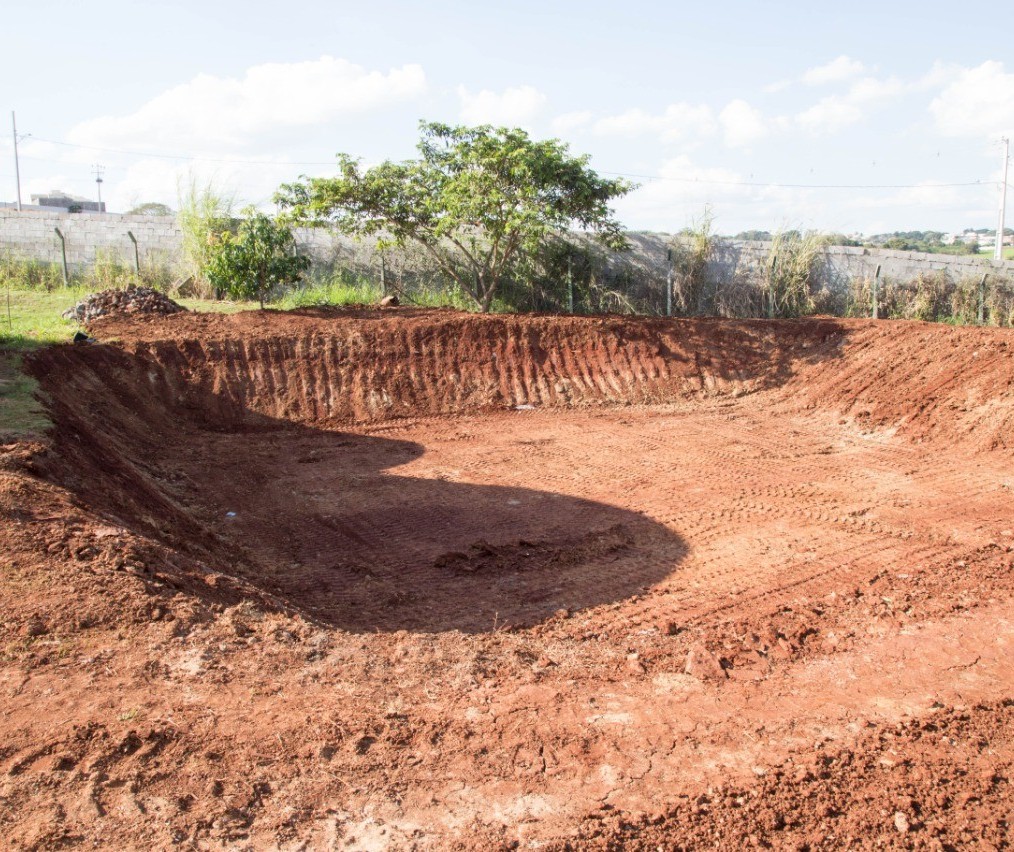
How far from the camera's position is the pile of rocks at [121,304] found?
615 inches

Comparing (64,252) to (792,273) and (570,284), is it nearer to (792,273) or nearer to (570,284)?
(570,284)

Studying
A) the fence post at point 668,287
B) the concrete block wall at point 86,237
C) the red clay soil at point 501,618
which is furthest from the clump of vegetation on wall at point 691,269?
the concrete block wall at point 86,237

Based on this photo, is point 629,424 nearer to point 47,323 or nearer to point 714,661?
point 714,661

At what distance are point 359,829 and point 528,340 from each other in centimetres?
1218

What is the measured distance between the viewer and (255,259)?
15.8 m

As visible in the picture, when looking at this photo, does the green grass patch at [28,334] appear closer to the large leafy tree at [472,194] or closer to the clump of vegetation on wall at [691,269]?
the large leafy tree at [472,194]

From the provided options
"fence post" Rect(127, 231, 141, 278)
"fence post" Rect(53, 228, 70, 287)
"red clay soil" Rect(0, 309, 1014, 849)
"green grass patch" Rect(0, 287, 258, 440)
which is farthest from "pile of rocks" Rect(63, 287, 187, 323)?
"fence post" Rect(53, 228, 70, 287)

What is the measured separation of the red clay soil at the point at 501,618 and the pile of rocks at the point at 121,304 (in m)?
2.36

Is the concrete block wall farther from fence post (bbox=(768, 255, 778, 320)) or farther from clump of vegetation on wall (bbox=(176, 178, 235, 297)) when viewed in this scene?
fence post (bbox=(768, 255, 778, 320))

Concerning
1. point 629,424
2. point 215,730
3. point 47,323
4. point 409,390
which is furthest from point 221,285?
point 215,730

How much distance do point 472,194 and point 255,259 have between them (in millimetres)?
4387

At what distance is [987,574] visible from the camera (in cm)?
693

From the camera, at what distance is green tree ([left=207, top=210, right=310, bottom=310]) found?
51.8 ft

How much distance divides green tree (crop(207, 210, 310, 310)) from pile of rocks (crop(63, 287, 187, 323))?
3.71 feet
